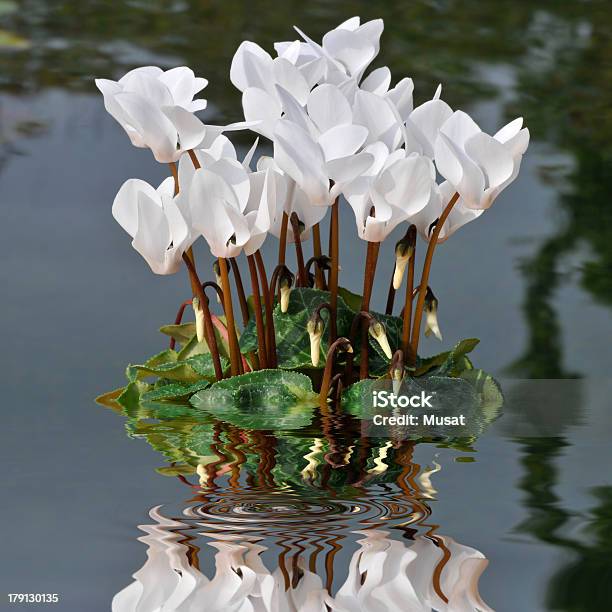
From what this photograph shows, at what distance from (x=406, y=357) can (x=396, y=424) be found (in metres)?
0.08

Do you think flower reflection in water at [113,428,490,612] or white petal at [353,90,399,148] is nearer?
flower reflection in water at [113,428,490,612]

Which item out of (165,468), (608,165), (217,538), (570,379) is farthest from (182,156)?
(608,165)

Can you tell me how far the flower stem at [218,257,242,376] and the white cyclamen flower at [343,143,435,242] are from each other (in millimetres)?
148

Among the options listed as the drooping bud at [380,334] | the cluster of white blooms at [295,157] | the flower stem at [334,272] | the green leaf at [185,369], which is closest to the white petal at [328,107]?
the cluster of white blooms at [295,157]

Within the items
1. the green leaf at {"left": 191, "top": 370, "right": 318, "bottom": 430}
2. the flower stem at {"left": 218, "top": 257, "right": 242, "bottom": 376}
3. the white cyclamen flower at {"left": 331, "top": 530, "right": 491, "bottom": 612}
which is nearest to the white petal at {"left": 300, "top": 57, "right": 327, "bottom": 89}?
the flower stem at {"left": 218, "top": 257, "right": 242, "bottom": 376}

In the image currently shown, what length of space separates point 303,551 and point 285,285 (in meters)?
0.36

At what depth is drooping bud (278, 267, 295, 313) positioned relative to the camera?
1.22 m

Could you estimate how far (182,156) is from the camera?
4.04 feet

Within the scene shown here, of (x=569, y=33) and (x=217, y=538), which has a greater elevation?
(x=569, y=33)

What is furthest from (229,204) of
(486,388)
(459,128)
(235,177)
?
(486,388)

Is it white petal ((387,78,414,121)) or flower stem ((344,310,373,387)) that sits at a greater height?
white petal ((387,78,414,121))

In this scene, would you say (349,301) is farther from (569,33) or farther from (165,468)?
(569,33)

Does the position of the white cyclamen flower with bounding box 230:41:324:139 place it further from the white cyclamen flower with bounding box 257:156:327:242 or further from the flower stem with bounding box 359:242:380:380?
the flower stem with bounding box 359:242:380:380

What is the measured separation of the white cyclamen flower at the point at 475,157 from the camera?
3.65ft
